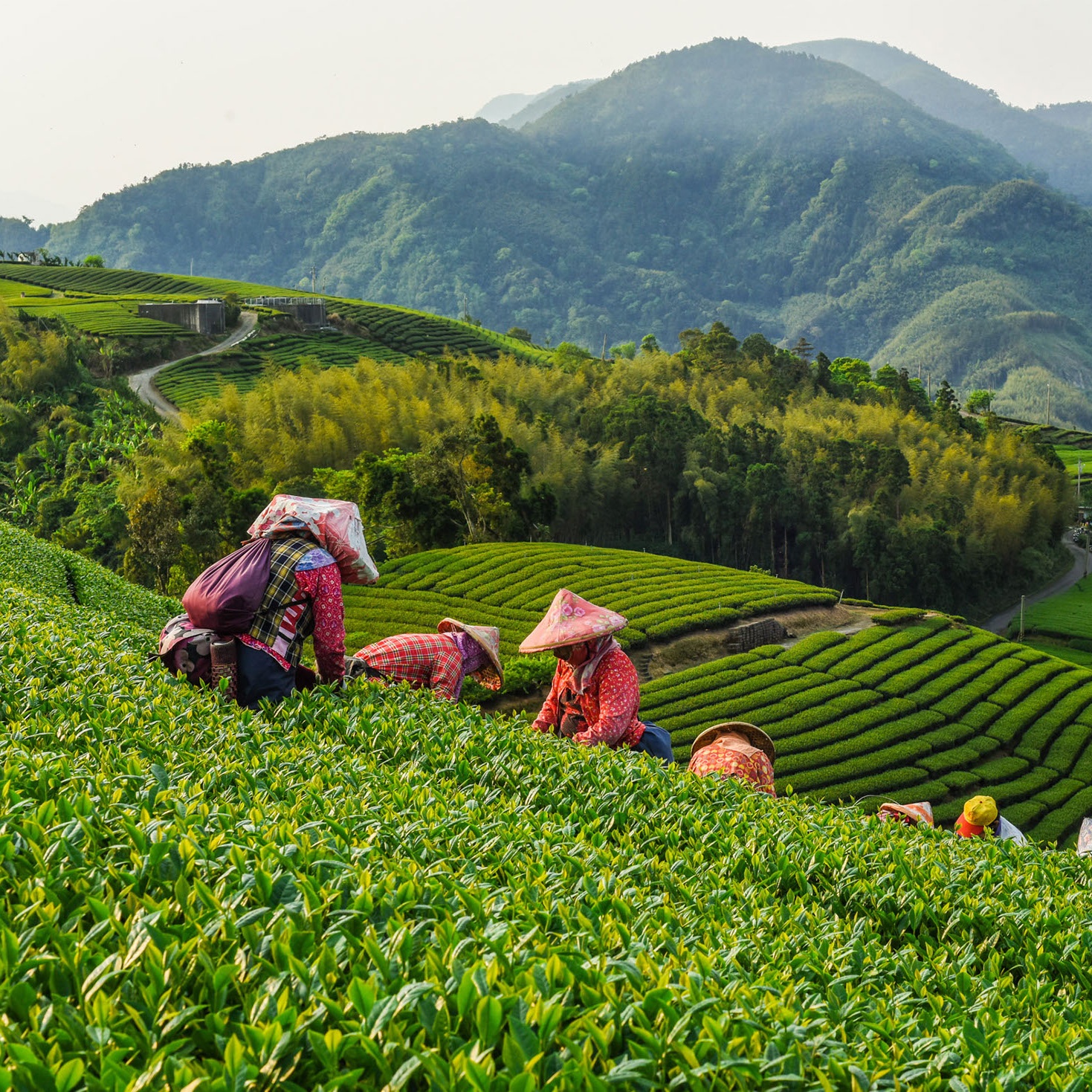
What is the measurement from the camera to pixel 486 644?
607cm

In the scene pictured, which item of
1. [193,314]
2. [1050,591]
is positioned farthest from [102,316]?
[1050,591]

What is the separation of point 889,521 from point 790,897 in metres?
44.4

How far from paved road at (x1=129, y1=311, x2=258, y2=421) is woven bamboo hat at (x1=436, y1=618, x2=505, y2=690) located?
4580 cm

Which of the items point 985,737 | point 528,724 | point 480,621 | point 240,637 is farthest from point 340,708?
point 985,737

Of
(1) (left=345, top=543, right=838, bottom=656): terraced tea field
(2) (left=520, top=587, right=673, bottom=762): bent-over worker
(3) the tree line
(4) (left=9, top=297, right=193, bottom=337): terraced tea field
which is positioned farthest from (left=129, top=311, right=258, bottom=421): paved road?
(2) (left=520, top=587, right=673, bottom=762): bent-over worker

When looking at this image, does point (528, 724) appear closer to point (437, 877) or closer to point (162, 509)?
point (437, 877)

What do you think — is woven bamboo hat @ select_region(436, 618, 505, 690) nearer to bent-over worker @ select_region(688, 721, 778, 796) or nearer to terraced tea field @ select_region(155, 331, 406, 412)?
bent-over worker @ select_region(688, 721, 778, 796)

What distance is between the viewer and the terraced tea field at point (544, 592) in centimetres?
2419

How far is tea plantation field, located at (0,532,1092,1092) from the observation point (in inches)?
76.8

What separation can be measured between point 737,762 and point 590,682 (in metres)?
1.05

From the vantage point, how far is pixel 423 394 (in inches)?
1838

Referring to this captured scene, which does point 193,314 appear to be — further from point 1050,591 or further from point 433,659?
point 433,659

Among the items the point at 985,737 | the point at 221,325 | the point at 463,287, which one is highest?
the point at 463,287

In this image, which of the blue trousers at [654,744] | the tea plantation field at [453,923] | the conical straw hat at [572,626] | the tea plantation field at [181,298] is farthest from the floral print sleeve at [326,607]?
the tea plantation field at [181,298]
